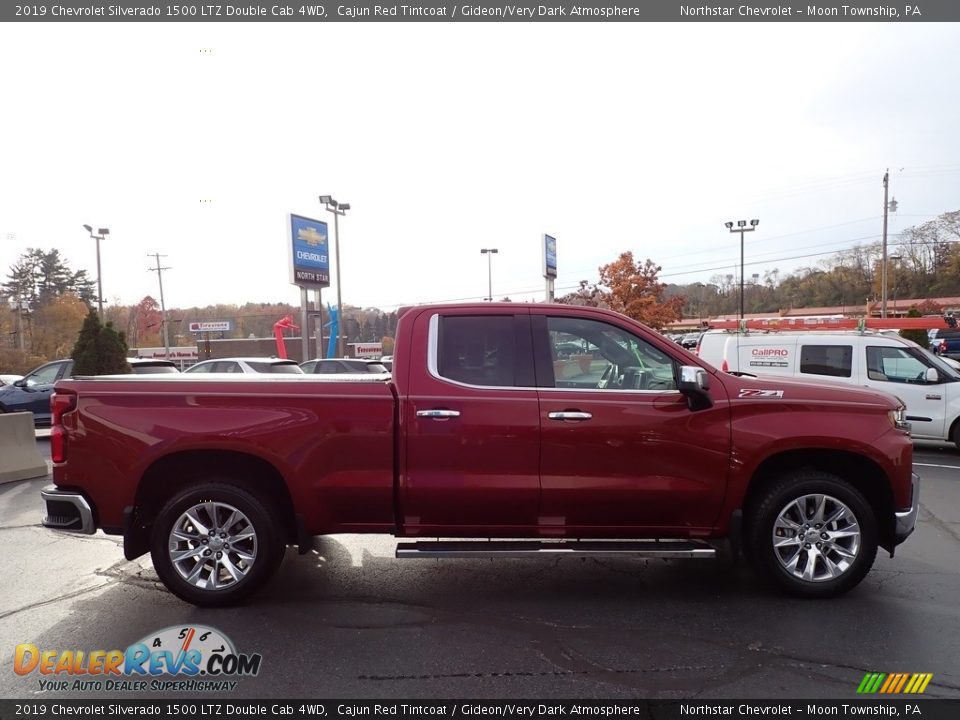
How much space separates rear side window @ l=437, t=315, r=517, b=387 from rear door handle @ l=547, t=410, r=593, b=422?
1.15 ft

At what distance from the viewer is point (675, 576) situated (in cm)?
487

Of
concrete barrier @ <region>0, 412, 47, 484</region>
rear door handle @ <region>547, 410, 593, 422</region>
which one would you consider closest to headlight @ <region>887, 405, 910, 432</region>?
rear door handle @ <region>547, 410, 593, 422</region>

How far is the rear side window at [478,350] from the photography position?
434 centimetres

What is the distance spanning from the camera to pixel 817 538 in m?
4.32

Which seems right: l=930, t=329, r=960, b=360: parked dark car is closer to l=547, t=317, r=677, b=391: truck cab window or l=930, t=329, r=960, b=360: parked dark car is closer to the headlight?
the headlight

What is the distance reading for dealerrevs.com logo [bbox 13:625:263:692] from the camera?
133 inches

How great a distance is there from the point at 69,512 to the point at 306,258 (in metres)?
24.0

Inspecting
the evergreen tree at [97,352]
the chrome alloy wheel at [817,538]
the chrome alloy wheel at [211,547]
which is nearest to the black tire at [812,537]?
the chrome alloy wheel at [817,538]

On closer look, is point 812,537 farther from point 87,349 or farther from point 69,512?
point 87,349

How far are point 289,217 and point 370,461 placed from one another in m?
24.1

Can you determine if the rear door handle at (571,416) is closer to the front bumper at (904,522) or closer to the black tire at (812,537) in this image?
the black tire at (812,537)

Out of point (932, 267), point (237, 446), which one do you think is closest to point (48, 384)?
→ point (237, 446)

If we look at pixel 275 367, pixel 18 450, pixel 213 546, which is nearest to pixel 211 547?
pixel 213 546

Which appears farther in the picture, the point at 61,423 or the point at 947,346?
the point at 947,346
